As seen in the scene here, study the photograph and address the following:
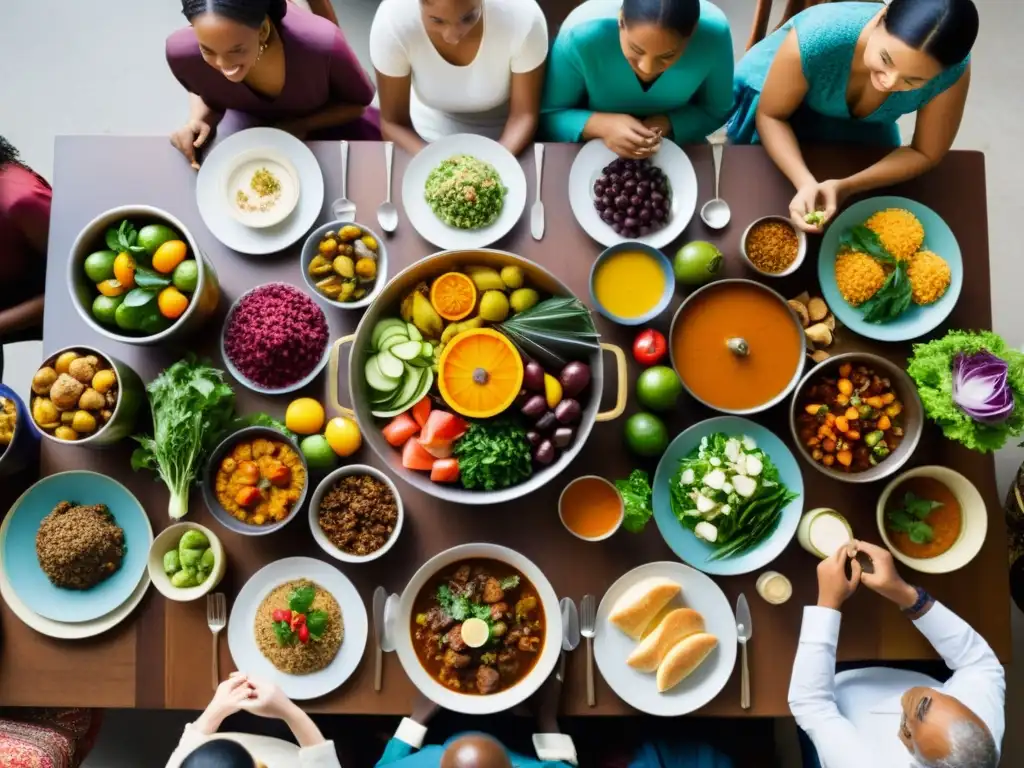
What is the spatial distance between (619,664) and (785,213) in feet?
4.55

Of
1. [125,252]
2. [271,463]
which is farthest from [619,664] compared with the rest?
[125,252]

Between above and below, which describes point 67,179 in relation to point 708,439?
above

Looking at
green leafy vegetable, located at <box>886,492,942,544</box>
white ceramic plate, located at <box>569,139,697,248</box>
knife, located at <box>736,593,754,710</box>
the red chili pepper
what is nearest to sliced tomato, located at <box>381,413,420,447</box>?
the red chili pepper

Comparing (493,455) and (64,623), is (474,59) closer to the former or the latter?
(493,455)

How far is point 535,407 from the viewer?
1803mm

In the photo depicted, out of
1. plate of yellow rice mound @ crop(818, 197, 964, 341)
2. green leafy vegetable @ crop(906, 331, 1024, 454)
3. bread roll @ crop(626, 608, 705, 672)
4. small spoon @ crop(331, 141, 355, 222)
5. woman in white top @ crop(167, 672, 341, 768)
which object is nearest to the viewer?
woman in white top @ crop(167, 672, 341, 768)

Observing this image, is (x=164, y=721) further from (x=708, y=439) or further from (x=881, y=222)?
(x=881, y=222)

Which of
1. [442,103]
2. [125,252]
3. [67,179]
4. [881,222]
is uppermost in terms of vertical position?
[442,103]

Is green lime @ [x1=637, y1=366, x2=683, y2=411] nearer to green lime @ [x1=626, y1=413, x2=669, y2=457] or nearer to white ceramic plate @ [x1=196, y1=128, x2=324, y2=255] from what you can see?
green lime @ [x1=626, y1=413, x2=669, y2=457]

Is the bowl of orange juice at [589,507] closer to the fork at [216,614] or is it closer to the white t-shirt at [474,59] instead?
the fork at [216,614]

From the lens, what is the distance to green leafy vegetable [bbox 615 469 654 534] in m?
1.82

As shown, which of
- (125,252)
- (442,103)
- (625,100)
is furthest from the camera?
(442,103)

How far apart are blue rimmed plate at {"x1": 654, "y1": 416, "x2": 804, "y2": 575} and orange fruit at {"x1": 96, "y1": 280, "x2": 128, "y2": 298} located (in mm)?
1501

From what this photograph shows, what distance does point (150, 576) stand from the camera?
1845 mm
